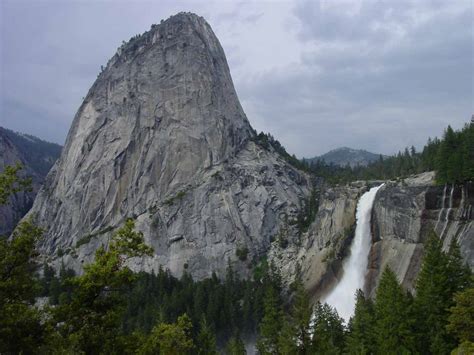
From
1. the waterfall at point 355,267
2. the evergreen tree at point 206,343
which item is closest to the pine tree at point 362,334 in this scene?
the evergreen tree at point 206,343

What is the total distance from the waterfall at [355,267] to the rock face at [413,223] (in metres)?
2.04

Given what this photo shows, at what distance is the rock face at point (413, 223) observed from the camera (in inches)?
2233

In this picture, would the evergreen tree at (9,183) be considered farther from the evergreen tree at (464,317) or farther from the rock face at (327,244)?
the rock face at (327,244)

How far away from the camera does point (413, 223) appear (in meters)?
62.5

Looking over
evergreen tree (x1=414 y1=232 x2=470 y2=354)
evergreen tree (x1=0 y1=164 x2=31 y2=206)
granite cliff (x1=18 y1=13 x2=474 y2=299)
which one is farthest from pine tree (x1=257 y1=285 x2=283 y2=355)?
evergreen tree (x1=0 y1=164 x2=31 y2=206)

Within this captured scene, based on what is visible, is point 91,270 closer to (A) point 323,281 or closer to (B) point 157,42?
(A) point 323,281

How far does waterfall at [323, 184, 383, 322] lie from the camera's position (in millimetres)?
70000

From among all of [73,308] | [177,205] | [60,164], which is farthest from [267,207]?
[73,308]

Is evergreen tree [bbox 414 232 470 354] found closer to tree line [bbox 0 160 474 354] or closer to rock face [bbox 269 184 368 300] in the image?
tree line [bbox 0 160 474 354]

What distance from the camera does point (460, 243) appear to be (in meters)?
54.4

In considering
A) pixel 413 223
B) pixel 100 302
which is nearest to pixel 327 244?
pixel 413 223

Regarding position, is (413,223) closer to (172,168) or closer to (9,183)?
(9,183)

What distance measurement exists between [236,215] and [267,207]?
8.48 meters

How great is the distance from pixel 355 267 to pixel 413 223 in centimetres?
1424
